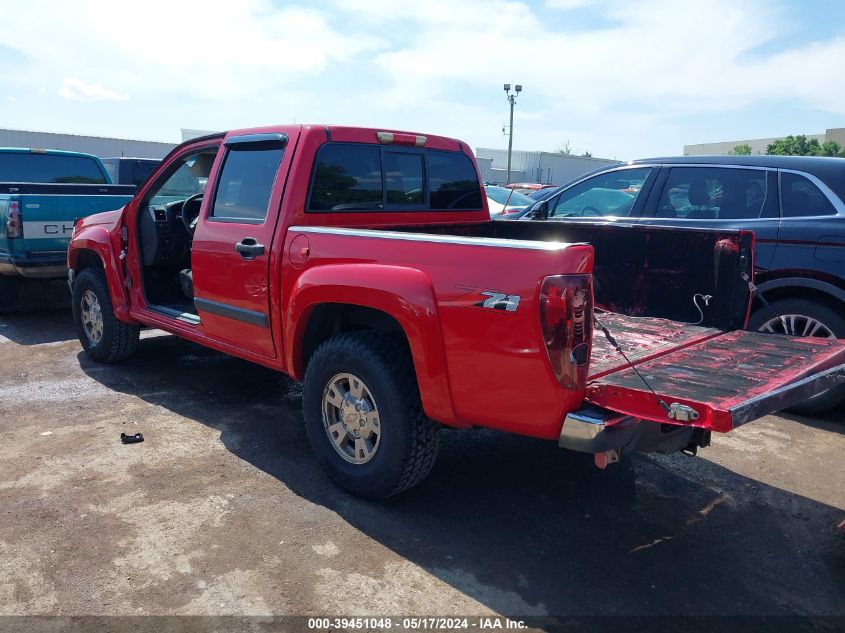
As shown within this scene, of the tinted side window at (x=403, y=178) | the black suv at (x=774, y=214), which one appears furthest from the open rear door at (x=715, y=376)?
the tinted side window at (x=403, y=178)

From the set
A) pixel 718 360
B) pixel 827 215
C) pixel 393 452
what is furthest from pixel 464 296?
pixel 827 215

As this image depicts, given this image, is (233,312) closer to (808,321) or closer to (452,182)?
(452,182)

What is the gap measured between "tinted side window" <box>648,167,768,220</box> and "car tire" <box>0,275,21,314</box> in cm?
724

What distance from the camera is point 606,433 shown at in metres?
2.70

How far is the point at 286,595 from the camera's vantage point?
2877 mm

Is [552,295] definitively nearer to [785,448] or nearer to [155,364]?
[785,448]

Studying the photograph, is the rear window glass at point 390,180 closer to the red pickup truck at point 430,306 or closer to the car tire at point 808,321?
the red pickup truck at point 430,306

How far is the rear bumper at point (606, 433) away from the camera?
8.83 ft

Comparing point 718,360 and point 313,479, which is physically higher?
point 718,360

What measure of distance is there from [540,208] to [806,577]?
4.10 m

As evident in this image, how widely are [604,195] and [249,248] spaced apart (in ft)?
11.9

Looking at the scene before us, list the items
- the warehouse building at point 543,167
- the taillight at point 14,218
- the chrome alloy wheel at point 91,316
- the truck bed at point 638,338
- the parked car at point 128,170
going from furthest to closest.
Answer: the warehouse building at point 543,167
the parked car at point 128,170
the taillight at point 14,218
the chrome alloy wheel at point 91,316
the truck bed at point 638,338

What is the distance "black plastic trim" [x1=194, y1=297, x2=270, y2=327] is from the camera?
13.7ft

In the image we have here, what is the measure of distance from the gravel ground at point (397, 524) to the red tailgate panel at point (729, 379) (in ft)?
2.81
